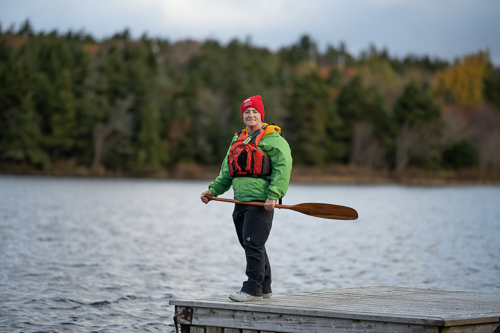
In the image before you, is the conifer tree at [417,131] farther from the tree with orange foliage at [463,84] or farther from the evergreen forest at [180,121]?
the tree with orange foliage at [463,84]

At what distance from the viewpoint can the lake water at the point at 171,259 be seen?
970cm

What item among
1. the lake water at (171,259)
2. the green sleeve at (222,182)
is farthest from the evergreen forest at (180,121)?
the green sleeve at (222,182)

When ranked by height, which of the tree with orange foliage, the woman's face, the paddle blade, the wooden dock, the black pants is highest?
the tree with orange foliage

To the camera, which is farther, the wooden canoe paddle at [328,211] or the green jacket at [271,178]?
the wooden canoe paddle at [328,211]

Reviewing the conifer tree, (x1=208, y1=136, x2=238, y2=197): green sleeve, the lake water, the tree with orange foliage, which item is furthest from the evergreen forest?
(x1=208, y1=136, x2=238, y2=197): green sleeve

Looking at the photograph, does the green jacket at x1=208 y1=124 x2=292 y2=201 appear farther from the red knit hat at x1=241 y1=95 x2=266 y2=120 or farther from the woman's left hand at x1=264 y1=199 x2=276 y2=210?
the red knit hat at x1=241 y1=95 x2=266 y2=120

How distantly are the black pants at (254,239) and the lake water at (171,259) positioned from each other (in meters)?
2.64

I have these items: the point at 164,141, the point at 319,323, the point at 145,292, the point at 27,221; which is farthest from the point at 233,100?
the point at 319,323

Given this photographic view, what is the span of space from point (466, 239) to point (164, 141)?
173ft

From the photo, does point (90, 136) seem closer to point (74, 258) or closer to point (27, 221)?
point (27, 221)

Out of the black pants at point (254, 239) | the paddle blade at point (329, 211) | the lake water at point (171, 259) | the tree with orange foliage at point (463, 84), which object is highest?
the tree with orange foliage at point (463, 84)

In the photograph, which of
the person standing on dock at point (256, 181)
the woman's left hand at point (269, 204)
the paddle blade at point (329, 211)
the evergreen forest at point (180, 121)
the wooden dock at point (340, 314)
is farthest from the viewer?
the evergreen forest at point (180, 121)

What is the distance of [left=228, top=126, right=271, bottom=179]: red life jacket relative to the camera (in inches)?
243

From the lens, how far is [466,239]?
21.6m
